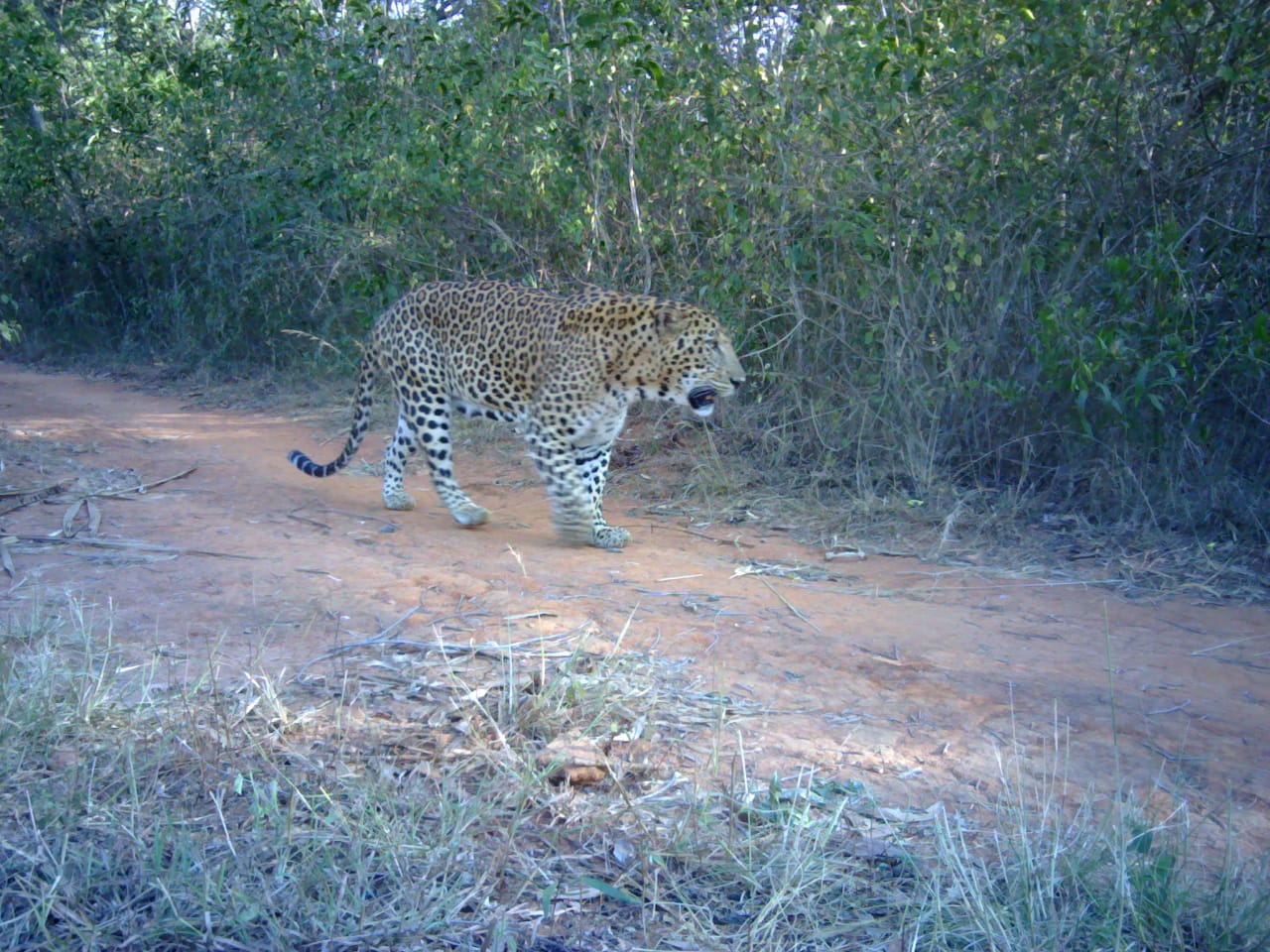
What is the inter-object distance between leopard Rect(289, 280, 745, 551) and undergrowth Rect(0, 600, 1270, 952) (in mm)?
3093

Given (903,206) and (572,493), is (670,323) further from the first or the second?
(903,206)

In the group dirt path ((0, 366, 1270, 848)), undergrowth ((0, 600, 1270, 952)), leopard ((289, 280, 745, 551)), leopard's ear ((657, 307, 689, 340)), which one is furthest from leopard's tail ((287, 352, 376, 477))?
undergrowth ((0, 600, 1270, 952))

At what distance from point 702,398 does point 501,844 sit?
4.08 metres

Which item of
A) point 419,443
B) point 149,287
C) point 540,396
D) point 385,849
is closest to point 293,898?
point 385,849

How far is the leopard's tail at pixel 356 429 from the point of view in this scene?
25.9 ft

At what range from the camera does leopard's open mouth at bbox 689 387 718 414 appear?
686 cm

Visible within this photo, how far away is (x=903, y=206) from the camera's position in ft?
25.1

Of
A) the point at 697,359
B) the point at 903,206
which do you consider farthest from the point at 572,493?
the point at 903,206

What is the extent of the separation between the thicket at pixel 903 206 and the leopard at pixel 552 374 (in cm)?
139

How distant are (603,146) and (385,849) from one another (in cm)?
684

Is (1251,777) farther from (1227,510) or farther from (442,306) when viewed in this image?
(442,306)

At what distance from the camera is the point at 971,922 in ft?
9.37

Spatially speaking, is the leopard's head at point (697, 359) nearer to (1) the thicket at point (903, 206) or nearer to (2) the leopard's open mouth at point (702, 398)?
(2) the leopard's open mouth at point (702, 398)

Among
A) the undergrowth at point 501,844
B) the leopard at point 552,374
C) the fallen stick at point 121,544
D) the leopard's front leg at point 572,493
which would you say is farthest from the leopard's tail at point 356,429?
the undergrowth at point 501,844
